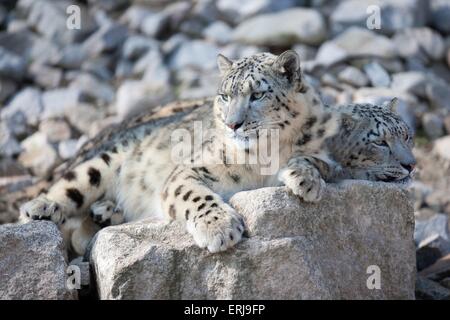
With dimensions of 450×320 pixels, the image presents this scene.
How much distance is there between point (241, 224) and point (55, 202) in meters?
2.19

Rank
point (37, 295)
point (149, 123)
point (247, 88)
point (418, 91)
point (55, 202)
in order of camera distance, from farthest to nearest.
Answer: point (418, 91) → point (149, 123) → point (55, 202) → point (247, 88) → point (37, 295)

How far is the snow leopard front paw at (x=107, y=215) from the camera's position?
7.52m

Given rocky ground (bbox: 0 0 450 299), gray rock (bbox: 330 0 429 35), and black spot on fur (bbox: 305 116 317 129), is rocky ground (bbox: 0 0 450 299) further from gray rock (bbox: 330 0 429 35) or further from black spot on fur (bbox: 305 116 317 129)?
black spot on fur (bbox: 305 116 317 129)

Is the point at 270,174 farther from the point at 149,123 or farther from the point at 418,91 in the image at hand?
the point at 418,91

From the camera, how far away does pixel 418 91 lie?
11977mm

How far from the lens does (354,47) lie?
42.1 feet

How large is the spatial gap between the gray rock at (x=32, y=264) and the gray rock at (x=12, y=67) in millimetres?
7742

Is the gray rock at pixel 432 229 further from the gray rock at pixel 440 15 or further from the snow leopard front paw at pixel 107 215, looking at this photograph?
the gray rock at pixel 440 15

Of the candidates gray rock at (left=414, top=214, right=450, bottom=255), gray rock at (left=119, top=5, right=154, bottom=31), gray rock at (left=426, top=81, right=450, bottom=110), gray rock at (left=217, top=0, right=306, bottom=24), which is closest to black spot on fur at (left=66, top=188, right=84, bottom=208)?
gray rock at (left=414, top=214, right=450, bottom=255)

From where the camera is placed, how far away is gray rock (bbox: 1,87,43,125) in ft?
41.8

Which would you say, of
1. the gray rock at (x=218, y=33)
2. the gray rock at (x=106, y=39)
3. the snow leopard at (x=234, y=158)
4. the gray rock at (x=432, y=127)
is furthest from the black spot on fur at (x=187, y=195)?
the gray rock at (x=106, y=39)

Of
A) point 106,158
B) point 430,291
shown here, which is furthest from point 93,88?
point 430,291

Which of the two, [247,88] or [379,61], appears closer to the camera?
[247,88]

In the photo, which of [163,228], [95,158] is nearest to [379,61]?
[95,158]
